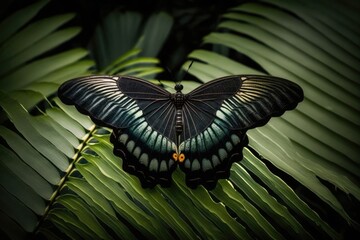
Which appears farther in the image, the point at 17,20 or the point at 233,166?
the point at 17,20

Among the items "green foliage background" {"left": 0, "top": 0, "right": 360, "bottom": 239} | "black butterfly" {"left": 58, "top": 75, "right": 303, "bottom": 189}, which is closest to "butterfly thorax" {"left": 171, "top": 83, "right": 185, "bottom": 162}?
"black butterfly" {"left": 58, "top": 75, "right": 303, "bottom": 189}

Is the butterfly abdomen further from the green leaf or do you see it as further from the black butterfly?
the green leaf

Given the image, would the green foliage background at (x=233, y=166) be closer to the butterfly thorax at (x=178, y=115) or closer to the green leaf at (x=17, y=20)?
the green leaf at (x=17, y=20)

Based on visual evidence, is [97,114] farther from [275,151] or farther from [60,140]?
[275,151]

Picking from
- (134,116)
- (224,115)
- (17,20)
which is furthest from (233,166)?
(17,20)

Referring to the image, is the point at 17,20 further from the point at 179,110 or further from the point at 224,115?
the point at 224,115

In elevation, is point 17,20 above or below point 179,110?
above
